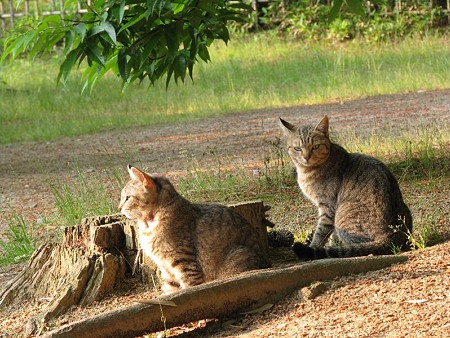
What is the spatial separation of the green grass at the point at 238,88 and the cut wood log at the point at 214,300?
9840 mm

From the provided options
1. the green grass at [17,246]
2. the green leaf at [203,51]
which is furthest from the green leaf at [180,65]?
the green grass at [17,246]

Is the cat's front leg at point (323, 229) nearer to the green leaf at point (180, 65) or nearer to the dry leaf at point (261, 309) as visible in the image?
the dry leaf at point (261, 309)

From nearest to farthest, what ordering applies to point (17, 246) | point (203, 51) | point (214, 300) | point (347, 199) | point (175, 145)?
point (214, 300), point (347, 199), point (203, 51), point (17, 246), point (175, 145)

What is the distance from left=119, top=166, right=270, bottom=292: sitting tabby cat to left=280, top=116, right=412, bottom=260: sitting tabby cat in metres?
0.43

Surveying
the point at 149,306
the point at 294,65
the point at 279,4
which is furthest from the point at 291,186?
the point at 279,4

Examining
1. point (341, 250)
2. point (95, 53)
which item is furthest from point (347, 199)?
point (95, 53)

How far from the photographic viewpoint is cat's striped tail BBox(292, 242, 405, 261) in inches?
232

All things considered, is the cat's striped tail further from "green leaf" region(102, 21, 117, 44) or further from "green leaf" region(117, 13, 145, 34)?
"green leaf" region(117, 13, 145, 34)

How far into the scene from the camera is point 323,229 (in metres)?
6.64

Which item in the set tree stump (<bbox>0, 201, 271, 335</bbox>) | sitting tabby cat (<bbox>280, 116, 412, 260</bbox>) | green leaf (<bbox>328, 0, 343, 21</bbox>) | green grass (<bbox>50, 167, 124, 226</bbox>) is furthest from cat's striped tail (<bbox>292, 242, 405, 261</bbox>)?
green grass (<bbox>50, 167, 124, 226</bbox>)

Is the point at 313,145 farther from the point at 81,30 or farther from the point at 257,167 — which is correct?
the point at 257,167

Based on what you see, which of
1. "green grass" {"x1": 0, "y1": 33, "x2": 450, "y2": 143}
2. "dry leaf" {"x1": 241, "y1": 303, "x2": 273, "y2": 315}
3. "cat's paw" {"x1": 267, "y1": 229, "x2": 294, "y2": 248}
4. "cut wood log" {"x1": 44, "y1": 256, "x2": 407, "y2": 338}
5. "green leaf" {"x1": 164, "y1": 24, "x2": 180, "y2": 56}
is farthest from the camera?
"green grass" {"x1": 0, "y1": 33, "x2": 450, "y2": 143}

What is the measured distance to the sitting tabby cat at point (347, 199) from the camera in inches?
244

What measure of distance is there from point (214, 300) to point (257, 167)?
5118 mm
